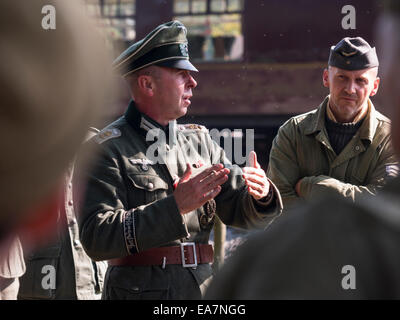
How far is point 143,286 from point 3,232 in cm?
216

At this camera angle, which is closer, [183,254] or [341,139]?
[183,254]

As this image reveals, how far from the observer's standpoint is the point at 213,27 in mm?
12602

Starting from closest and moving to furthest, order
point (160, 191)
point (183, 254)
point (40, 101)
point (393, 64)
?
1. point (40, 101)
2. point (393, 64)
3. point (183, 254)
4. point (160, 191)

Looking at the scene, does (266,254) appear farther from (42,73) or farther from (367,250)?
(42,73)

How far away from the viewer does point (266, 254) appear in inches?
33.1

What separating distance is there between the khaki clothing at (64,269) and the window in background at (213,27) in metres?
8.68

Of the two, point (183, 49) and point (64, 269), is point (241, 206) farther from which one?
point (64, 269)

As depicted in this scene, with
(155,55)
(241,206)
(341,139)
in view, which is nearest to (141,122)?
(155,55)

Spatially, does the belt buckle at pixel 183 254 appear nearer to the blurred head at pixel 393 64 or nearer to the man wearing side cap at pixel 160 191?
the man wearing side cap at pixel 160 191

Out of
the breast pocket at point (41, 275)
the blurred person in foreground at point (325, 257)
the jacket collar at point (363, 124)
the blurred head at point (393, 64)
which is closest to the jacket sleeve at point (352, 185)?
the jacket collar at point (363, 124)

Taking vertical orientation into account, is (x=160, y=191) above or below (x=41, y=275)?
above

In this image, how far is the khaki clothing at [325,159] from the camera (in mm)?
3791

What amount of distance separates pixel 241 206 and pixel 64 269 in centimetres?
126
